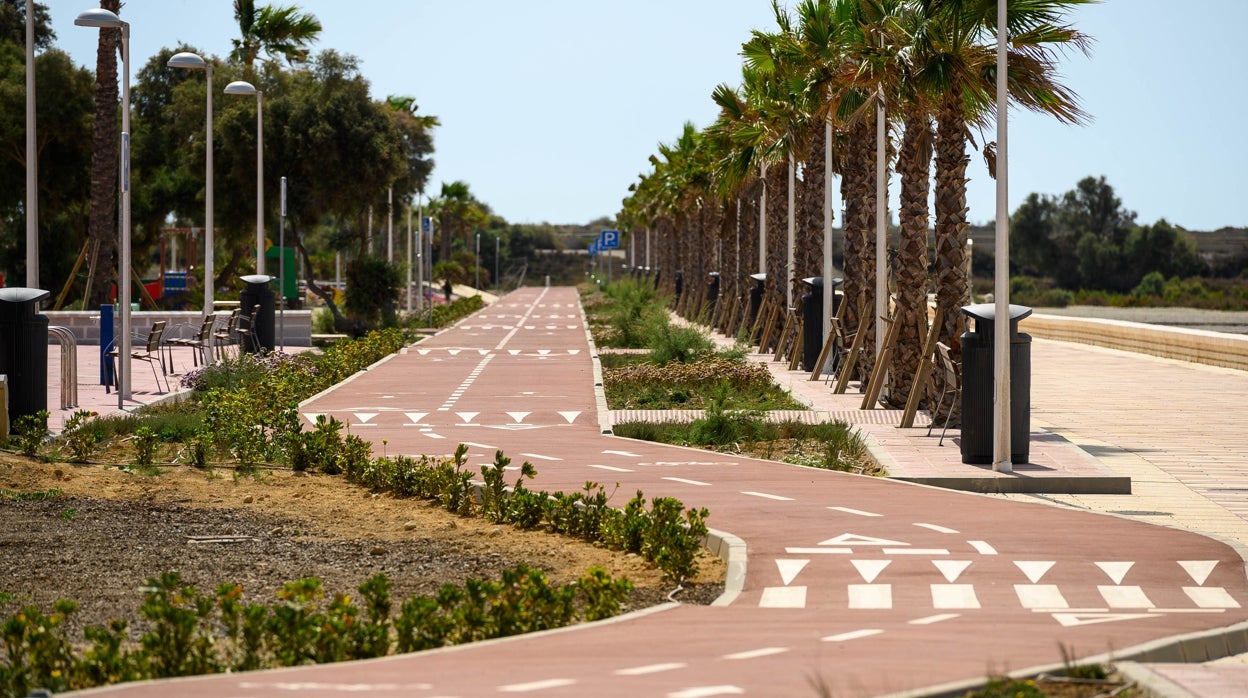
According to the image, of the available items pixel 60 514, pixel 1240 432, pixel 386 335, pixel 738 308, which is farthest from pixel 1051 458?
pixel 738 308

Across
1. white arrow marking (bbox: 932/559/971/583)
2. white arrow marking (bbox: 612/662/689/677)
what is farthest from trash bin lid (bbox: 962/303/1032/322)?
white arrow marking (bbox: 612/662/689/677)

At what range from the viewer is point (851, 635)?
25.0ft

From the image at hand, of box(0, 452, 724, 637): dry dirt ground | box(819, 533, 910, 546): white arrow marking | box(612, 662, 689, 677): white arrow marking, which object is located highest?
box(612, 662, 689, 677): white arrow marking

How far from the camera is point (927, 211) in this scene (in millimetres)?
21188

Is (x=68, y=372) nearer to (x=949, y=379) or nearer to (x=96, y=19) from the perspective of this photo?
(x=96, y=19)

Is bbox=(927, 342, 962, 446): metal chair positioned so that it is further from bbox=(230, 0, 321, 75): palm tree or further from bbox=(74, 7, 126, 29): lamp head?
bbox=(230, 0, 321, 75): palm tree

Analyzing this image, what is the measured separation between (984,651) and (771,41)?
24470mm

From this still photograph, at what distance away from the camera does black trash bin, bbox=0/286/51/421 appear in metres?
17.1

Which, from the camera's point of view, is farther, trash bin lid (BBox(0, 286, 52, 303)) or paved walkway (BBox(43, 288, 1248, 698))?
trash bin lid (BBox(0, 286, 52, 303))

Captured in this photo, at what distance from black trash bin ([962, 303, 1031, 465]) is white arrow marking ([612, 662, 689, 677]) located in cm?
866

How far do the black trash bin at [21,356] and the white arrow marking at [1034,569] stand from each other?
11432mm

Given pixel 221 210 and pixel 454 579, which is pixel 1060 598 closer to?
pixel 454 579

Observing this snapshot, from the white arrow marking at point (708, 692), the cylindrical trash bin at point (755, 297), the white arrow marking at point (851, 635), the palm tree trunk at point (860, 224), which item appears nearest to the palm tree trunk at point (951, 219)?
the palm tree trunk at point (860, 224)

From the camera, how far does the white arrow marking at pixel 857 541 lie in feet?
34.9
